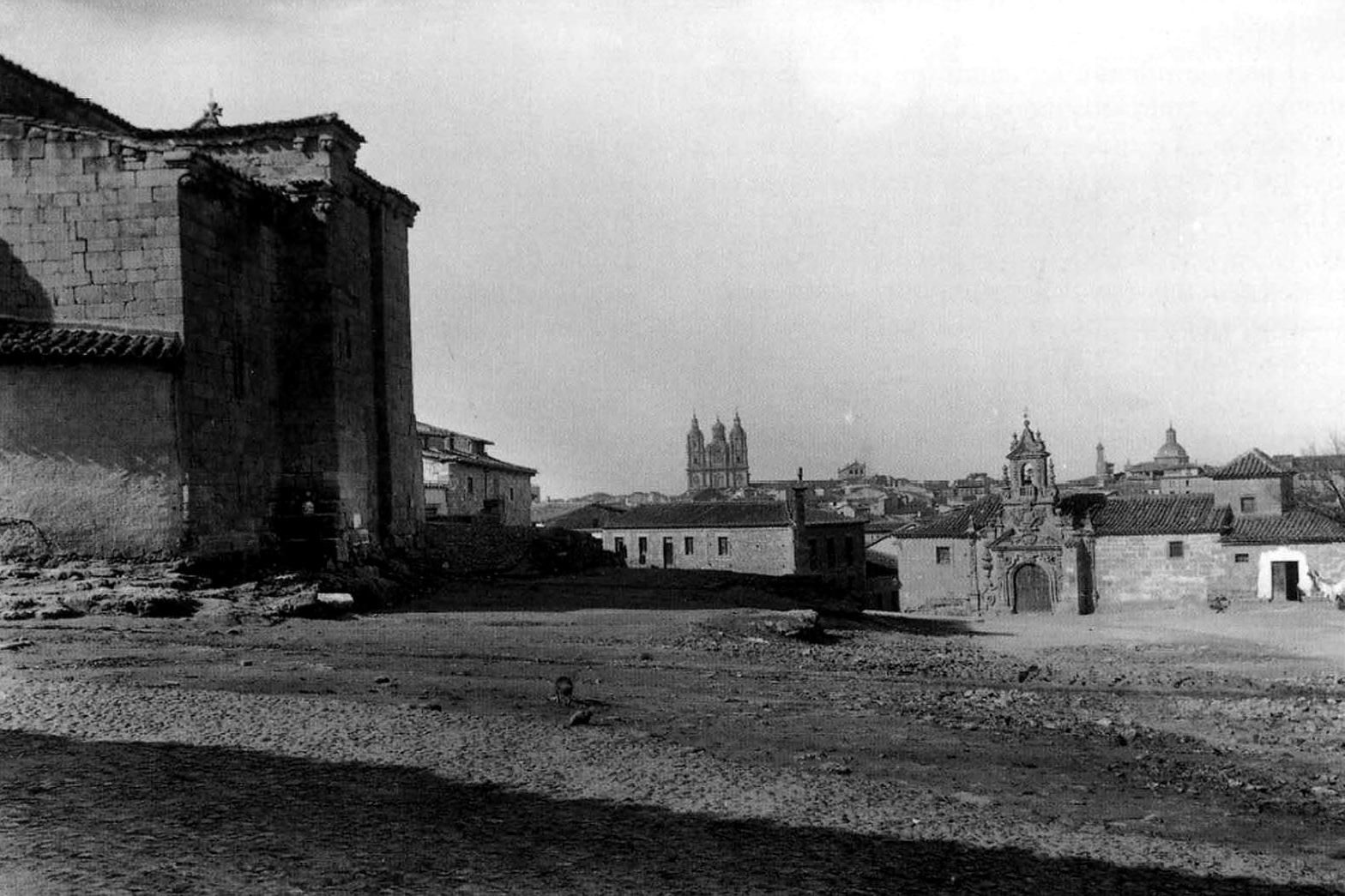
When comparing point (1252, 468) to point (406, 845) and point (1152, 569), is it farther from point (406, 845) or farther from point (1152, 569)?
point (406, 845)

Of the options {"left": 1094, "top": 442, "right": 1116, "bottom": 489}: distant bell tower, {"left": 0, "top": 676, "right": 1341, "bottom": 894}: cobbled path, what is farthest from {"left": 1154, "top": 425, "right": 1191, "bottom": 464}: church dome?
{"left": 0, "top": 676, "right": 1341, "bottom": 894}: cobbled path

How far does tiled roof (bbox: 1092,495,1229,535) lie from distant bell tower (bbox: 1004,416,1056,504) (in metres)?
1.78

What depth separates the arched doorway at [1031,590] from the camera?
116 feet

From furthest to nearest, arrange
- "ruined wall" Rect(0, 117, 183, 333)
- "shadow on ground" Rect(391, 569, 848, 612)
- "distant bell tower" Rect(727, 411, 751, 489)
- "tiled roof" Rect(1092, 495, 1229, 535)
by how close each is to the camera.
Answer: "distant bell tower" Rect(727, 411, 751, 489)
"tiled roof" Rect(1092, 495, 1229, 535)
"shadow on ground" Rect(391, 569, 848, 612)
"ruined wall" Rect(0, 117, 183, 333)

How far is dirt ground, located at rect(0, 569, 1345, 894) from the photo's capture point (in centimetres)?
470

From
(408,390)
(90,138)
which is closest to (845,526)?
(408,390)

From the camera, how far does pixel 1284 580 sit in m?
30.2

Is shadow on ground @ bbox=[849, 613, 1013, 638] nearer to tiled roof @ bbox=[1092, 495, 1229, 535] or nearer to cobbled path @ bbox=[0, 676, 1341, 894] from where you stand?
tiled roof @ bbox=[1092, 495, 1229, 535]

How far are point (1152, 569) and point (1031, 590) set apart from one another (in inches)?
155

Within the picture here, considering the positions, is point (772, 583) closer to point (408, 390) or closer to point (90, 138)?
point (408, 390)

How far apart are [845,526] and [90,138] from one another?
39858mm

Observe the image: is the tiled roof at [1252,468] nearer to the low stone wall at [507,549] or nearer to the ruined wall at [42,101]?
the low stone wall at [507,549]

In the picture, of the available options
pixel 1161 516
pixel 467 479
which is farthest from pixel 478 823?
pixel 1161 516

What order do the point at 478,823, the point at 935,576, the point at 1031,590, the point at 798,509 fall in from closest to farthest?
the point at 478,823, the point at 1031,590, the point at 935,576, the point at 798,509
